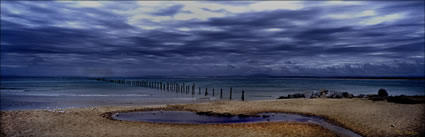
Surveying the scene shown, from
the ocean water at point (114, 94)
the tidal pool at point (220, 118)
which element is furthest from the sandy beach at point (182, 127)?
the ocean water at point (114, 94)

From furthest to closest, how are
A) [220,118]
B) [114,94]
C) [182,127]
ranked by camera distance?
[114,94]
[220,118]
[182,127]

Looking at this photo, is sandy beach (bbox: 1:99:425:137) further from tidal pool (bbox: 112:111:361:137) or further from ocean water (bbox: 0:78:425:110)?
ocean water (bbox: 0:78:425:110)

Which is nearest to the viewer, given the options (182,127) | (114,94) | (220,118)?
(182,127)

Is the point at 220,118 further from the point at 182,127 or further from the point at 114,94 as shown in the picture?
the point at 114,94

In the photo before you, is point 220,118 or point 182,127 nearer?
point 182,127

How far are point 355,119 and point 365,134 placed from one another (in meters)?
4.23

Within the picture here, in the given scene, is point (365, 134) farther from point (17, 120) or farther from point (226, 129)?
point (17, 120)

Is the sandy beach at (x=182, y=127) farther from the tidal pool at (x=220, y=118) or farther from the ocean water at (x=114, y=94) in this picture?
the ocean water at (x=114, y=94)

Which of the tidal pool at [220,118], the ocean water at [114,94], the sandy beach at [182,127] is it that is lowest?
the ocean water at [114,94]

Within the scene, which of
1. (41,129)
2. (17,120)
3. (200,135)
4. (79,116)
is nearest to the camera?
(200,135)

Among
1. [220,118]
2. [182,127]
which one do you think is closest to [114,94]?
[220,118]

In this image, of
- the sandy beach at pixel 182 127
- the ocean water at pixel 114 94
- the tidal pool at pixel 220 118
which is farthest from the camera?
the ocean water at pixel 114 94

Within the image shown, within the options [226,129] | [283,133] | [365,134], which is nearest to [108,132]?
[226,129]

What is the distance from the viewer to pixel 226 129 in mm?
13641
